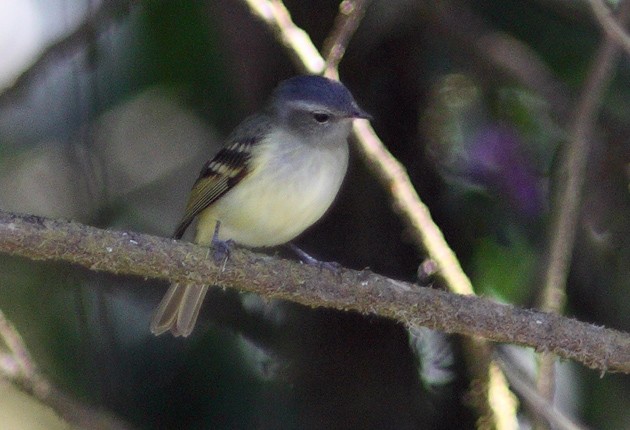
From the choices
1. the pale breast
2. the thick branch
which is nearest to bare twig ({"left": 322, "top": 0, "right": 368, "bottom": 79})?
the pale breast

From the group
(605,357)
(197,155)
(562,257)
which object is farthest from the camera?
(197,155)

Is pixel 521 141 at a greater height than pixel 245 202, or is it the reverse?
pixel 245 202

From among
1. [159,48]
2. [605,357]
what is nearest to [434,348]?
[605,357]

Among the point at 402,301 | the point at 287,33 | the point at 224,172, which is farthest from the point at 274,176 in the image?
the point at 402,301

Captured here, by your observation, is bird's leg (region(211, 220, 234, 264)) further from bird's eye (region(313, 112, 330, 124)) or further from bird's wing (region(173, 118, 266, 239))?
bird's eye (region(313, 112, 330, 124))

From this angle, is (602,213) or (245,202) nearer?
(245,202)

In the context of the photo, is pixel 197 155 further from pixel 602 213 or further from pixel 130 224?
pixel 602 213
